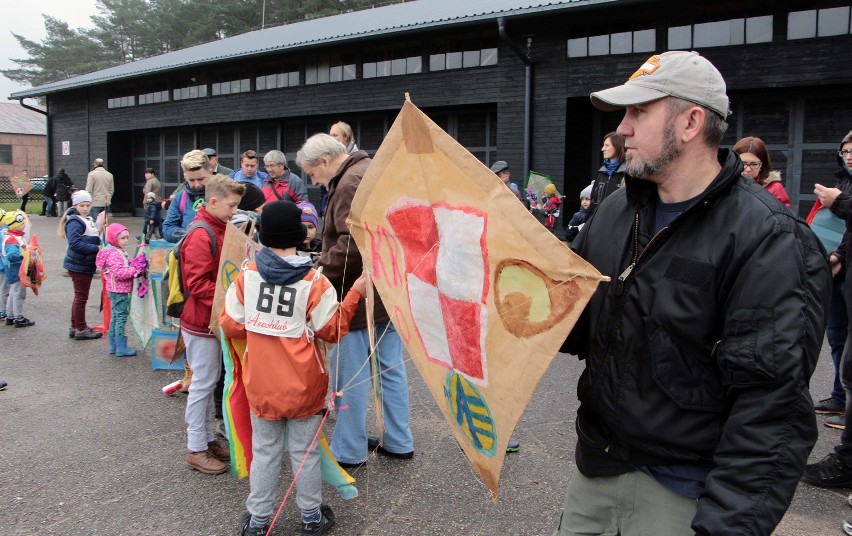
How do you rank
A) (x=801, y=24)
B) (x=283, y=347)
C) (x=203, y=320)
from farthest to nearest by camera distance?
(x=801, y=24) → (x=203, y=320) → (x=283, y=347)

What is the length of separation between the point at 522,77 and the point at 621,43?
6.62 feet

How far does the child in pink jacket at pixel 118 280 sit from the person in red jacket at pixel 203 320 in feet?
8.82

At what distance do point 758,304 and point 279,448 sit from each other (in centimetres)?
244

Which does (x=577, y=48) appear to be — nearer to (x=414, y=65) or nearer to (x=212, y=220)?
(x=414, y=65)

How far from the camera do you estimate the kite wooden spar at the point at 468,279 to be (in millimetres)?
1818

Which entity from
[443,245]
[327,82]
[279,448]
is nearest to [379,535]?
[279,448]

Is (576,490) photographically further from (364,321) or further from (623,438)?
(364,321)

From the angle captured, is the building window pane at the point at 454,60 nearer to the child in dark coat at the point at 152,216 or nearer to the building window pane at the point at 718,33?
the building window pane at the point at 718,33

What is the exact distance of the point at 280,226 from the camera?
10.8 feet

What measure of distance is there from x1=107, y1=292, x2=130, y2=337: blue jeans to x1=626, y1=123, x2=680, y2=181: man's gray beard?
6.09 metres

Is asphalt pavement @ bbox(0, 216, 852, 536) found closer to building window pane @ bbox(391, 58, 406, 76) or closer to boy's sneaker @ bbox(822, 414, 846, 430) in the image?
boy's sneaker @ bbox(822, 414, 846, 430)

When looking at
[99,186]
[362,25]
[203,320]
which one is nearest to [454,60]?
[362,25]

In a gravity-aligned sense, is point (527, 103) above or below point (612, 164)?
above

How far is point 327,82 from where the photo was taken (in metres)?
17.2
